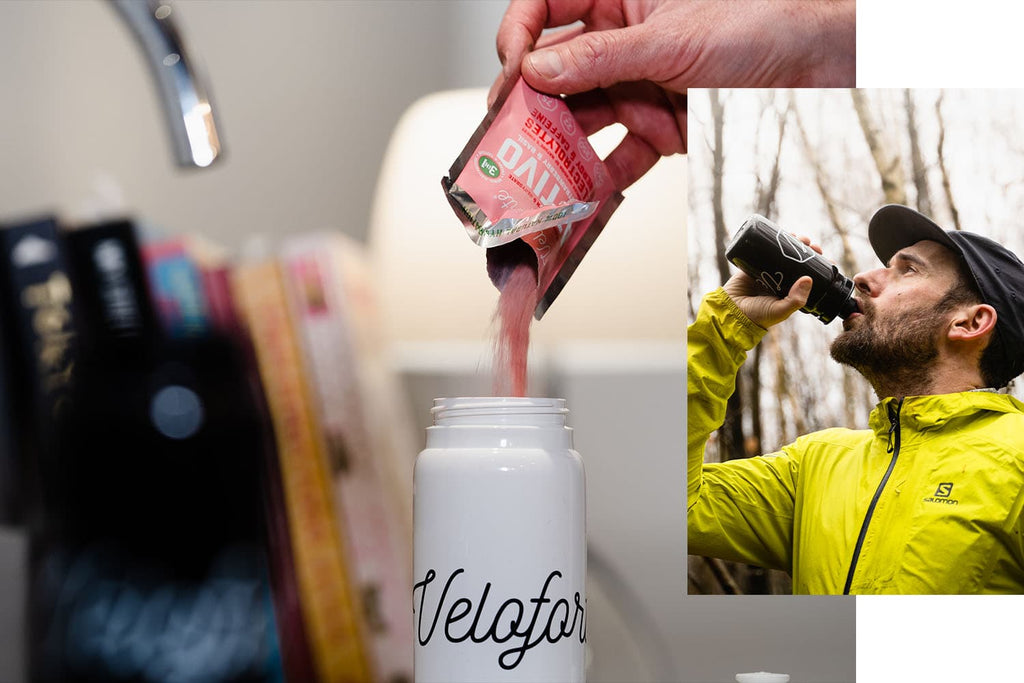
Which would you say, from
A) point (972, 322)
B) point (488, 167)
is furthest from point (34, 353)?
point (972, 322)

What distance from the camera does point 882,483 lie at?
938mm

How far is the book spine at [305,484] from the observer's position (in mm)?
951

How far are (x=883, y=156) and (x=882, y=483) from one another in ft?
1.11

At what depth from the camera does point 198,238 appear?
3.19 feet

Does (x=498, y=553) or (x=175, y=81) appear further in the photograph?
(x=175, y=81)

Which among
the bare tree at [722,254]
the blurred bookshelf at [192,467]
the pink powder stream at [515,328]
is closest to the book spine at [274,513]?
the blurred bookshelf at [192,467]

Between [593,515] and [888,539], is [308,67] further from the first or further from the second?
[888,539]

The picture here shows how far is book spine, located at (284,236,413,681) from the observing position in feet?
3.14

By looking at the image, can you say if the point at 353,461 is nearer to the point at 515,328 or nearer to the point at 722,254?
the point at 515,328

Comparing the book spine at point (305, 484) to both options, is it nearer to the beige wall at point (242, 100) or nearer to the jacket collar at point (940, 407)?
the beige wall at point (242, 100)

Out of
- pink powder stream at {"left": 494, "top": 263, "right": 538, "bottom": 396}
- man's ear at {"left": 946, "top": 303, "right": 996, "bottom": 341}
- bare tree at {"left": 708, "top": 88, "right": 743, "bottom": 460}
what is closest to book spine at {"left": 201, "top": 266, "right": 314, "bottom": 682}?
pink powder stream at {"left": 494, "top": 263, "right": 538, "bottom": 396}

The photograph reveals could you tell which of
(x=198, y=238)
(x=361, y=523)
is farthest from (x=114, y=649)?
(x=198, y=238)

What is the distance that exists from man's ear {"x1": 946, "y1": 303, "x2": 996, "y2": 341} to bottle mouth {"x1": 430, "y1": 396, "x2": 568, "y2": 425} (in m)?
0.44

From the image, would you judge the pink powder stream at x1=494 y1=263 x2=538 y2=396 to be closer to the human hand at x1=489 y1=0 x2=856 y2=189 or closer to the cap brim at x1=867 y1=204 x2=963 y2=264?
the human hand at x1=489 y1=0 x2=856 y2=189
